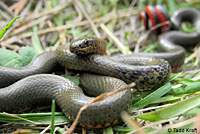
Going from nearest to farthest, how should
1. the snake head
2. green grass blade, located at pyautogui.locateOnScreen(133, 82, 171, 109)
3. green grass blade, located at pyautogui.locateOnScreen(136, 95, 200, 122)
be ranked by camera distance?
green grass blade, located at pyautogui.locateOnScreen(136, 95, 200, 122) → green grass blade, located at pyautogui.locateOnScreen(133, 82, 171, 109) → the snake head

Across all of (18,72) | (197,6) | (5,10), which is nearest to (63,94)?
(18,72)

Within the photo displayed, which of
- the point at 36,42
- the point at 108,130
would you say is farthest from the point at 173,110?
the point at 36,42

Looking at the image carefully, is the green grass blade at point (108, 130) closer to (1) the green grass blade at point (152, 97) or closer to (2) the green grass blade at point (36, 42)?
(1) the green grass blade at point (152, 97)

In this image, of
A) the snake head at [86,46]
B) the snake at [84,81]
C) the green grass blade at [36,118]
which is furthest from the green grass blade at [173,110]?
the snake head at [86,46]

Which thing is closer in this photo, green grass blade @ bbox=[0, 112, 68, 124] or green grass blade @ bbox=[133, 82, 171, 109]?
green grass blade @ bbox=[0, 112, 68, 124]

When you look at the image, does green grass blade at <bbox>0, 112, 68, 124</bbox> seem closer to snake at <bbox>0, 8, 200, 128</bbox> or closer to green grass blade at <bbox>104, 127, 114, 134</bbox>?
snake at <bbox>0, 8, 200, 128</bbox>

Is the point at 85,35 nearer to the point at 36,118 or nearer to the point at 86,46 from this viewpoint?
the point at 86,46

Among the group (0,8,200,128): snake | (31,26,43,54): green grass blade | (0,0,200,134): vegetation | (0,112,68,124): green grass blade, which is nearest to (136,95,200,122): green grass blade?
(0,0,200,134): vegetation

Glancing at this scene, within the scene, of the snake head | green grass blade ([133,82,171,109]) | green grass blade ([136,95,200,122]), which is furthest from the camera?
the snake head

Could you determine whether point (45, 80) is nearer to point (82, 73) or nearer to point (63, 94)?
point (63, 94)
